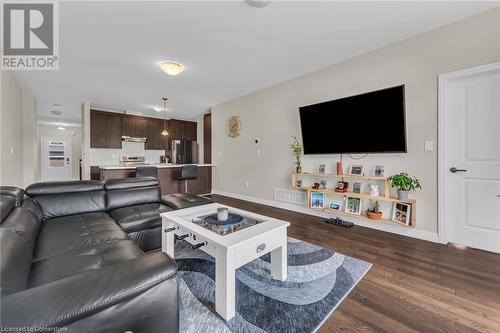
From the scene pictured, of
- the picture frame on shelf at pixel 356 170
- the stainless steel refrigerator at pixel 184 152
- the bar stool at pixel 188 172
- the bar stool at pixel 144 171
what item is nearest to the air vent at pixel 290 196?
the picture frame on shelf at pixel 356 170

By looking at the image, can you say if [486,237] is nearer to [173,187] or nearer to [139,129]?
[173,187]

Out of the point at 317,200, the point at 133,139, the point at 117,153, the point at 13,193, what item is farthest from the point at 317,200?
the point at 117,153

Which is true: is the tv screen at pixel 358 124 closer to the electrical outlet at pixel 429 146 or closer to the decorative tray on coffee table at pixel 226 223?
the electrical outlet at pixel 429 146

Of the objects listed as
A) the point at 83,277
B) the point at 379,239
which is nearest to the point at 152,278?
the point at 83,277

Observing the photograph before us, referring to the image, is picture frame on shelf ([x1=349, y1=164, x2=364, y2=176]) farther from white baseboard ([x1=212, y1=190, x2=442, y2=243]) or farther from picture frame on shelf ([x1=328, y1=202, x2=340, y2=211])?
white baseboard ([x1=212, y1=190, x2=442, y2=243])

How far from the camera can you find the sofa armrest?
64cm

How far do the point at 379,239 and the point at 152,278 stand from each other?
2.84 meters

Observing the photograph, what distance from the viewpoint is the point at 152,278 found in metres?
0.85

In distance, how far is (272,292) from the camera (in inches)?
65.0

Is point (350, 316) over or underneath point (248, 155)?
underneath

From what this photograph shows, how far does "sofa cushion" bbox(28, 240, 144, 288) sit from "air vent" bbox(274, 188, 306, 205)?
10.1 ft

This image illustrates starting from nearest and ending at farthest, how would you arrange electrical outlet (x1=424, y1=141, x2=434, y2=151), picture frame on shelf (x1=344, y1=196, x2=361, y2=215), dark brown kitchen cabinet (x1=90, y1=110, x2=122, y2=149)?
electrical outlet (x1=424, y1=141, x2=434, y2=151) → picture frame on shelf (x1=344, y1=196, x2=361, y2=215) → dark brown kitchen cabinet (x1=90, y1=110, x2=122, y2=149)

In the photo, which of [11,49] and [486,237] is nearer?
[486,237]

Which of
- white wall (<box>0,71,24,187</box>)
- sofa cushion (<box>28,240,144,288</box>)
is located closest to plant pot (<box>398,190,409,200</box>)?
sofa cushion (<box>28,240,144,288</box>)
